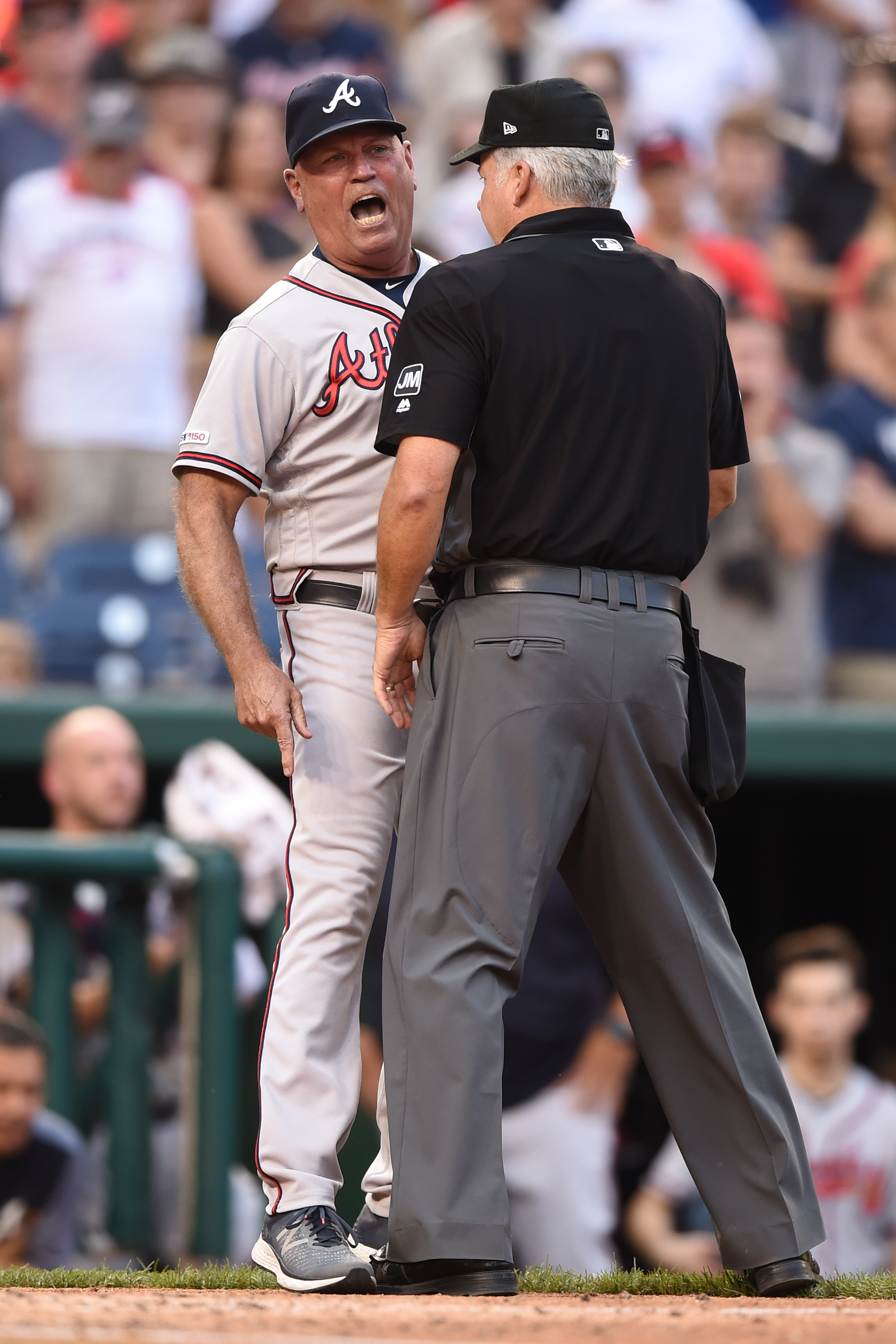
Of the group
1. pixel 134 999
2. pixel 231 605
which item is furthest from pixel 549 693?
pixel 134 999

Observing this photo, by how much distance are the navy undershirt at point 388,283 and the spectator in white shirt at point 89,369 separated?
3.63 meters

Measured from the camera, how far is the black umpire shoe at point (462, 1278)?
2.74 meters

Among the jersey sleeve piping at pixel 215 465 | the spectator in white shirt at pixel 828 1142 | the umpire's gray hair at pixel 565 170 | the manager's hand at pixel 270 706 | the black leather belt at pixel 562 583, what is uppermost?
the umpire's gray hair at pixel 565 170

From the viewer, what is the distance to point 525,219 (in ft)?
9.81

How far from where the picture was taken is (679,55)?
786cm

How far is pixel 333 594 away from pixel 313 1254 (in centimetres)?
110

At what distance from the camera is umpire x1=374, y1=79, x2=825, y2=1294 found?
280cm

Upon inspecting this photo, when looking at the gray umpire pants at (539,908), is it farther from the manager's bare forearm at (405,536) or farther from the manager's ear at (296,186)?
the manager's ear at (296,186)

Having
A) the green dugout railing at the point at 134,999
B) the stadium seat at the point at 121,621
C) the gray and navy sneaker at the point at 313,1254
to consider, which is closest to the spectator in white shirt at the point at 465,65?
the stadium seat at the point at 121,621

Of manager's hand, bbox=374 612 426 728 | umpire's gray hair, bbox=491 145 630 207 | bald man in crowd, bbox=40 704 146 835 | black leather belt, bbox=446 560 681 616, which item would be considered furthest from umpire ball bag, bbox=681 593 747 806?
bald man in crowd, bbox=40 704 146 835

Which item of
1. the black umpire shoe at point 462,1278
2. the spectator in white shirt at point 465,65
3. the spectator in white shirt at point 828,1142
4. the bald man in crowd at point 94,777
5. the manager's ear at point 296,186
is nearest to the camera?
the black umpire shoe at point 462,1278

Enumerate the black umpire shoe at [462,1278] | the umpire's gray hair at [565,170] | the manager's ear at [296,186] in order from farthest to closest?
the manager's ear at [296,186] → the umpire's gray hair at [565,170] → the black umpire shoe at [462,1278]

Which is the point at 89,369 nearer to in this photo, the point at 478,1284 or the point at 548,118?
the point at 548,118

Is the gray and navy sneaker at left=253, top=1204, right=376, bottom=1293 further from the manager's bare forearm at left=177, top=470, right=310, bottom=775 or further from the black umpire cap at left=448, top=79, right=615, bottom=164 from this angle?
the black umpire cap at left=448, top=79, right=615, bottom=164
